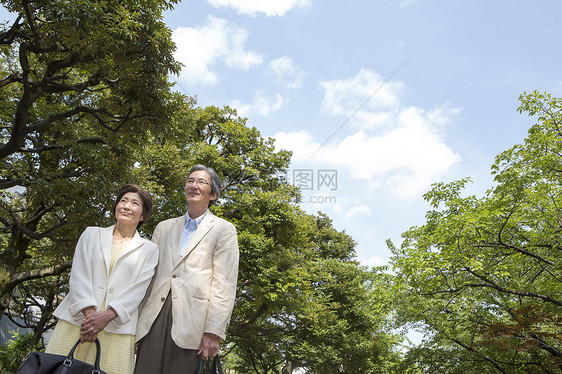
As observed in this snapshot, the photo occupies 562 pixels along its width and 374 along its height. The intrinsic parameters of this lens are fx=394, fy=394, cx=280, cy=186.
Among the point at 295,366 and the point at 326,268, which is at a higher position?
the point at 326,268

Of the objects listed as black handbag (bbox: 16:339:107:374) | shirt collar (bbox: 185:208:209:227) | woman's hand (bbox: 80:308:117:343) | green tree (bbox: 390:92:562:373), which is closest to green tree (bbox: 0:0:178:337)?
shirt collar (bbox: 185:208:209:227)

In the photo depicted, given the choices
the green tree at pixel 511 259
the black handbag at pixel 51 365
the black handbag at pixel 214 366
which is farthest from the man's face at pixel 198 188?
the green tree at pixel 511 259

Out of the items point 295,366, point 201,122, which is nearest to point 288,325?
point 295,366

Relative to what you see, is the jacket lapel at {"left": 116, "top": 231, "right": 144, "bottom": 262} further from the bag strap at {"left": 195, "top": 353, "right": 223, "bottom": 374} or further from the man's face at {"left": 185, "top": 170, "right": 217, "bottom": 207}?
the bag strap at {"left": 195, "top": 353, "right": 223, "bottom": 374}

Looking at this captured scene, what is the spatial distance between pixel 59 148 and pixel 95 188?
4.93ft

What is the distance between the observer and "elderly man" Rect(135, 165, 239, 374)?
288cm

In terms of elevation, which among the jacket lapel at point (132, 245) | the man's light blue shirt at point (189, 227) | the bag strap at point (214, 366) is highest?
the man's light blue shirt at point (189, 227)

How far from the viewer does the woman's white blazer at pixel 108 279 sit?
9.27 ft

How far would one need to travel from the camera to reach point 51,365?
238cm

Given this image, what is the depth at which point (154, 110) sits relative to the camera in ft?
31.5

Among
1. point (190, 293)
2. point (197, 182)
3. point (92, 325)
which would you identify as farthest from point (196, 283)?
point (197, 182)

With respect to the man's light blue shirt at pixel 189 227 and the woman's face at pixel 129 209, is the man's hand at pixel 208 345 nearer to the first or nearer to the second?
the man's light blue shirt at pixel 189 227

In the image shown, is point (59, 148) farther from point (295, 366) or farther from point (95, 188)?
point (295, 366)

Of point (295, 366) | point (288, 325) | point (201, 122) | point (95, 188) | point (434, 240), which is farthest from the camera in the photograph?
point (295, 366)
